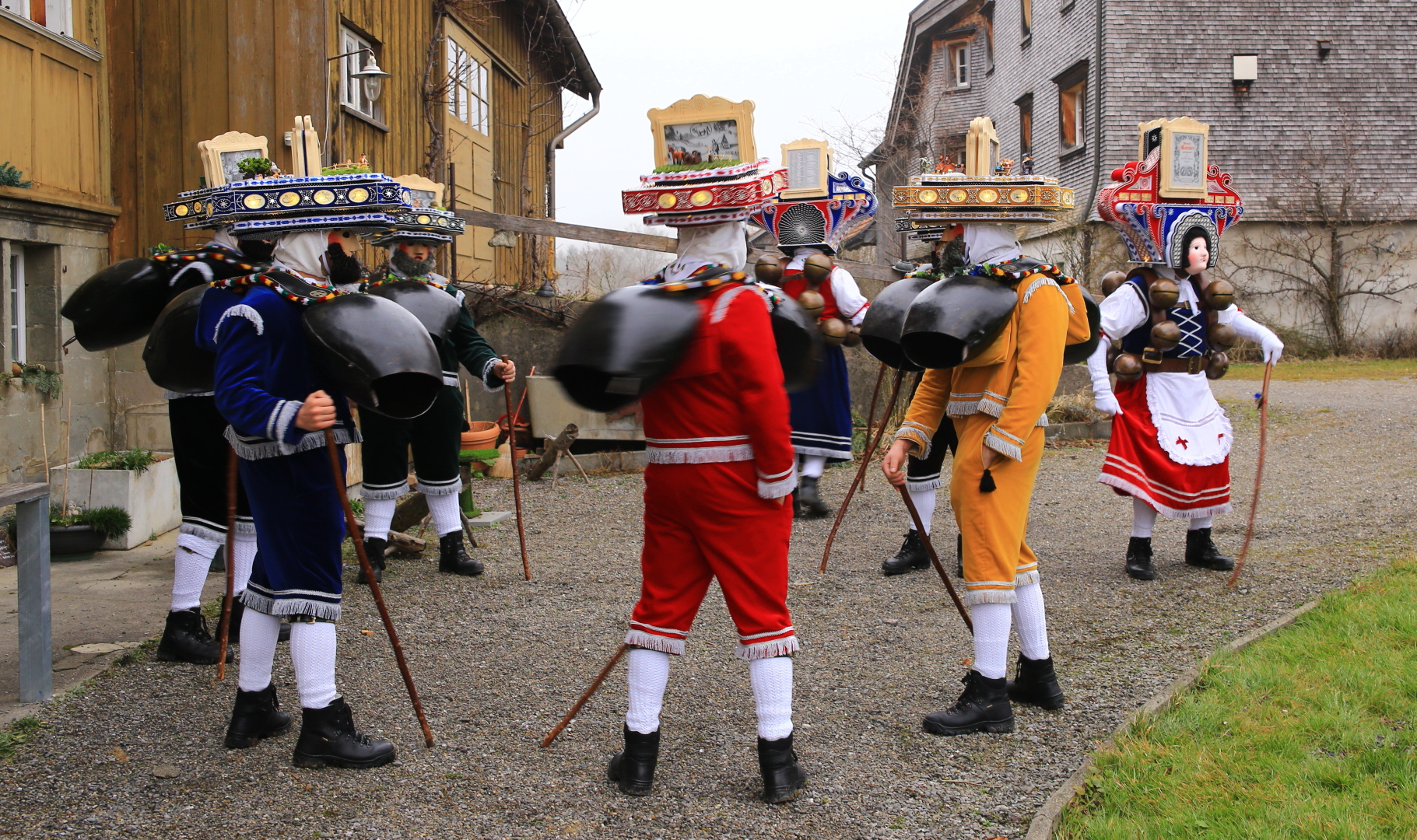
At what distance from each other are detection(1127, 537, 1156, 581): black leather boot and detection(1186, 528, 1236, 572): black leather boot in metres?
0.27

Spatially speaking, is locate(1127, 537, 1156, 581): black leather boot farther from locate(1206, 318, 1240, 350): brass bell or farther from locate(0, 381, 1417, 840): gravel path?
locate(1206, 318, 1240, 350): brass bell

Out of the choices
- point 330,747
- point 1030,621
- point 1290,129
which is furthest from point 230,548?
point 1290,129

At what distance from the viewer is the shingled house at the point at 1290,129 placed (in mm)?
Result: 19781

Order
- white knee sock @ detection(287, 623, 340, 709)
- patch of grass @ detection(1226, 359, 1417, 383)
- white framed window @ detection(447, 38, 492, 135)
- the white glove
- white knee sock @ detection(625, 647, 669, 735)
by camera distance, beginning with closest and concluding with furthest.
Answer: white knee sock @ detection(625, 647, 669, 735)
white knee sock @ detection(287, 623, 340, 709)
the white glove
white framed window @ detection(447, 38, 492, 135)
patch of grass @ detection(1226, 359, 1417, 383)

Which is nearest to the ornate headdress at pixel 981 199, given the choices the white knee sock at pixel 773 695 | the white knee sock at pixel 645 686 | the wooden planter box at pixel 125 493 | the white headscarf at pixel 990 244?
the white headscarf at pixel 990 244

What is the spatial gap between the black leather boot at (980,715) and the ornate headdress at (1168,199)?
2.99 metres

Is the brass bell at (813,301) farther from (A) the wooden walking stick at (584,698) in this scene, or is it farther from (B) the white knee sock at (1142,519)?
(A) the wooden walking stick at (584,698)

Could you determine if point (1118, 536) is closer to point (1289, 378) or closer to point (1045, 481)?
point (1045, 481)

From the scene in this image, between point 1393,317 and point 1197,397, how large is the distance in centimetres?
1802

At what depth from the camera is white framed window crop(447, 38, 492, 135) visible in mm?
11891

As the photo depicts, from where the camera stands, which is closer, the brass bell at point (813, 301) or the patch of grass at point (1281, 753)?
the patch of grass at point (1281, 753)

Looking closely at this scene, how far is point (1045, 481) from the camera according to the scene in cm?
862

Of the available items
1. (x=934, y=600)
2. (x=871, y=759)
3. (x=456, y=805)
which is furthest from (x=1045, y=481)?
(x=456, y=805)

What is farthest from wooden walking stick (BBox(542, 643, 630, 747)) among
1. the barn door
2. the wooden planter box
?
the barn door
